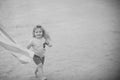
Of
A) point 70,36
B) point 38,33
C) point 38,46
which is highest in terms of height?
point 70,36

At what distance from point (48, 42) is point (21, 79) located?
1.18 meters

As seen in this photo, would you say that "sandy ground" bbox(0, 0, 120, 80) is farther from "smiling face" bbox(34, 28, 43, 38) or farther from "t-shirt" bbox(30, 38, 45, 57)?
"smiling face" bbox(34, 28, 43, 38)

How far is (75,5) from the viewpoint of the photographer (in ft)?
39.9

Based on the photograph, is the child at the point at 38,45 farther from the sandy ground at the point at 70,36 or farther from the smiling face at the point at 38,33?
the sandy ground at the point at 70,36

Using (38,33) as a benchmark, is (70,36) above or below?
above

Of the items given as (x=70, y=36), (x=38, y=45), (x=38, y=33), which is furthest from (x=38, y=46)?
(x=70, y=36)

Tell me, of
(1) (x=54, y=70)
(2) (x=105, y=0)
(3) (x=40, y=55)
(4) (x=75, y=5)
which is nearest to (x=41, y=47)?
(3) (x=40, y=55)

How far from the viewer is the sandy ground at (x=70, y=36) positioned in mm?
5404

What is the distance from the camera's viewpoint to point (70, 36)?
7.87 metres

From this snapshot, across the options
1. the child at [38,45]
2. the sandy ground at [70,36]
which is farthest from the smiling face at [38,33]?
the sandy ground at [70,36]

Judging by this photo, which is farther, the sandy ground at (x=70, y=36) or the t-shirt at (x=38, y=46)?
the sandy ground at (x=70, y=36)

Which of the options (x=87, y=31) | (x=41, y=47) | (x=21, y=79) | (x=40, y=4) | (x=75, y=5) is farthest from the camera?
(x=40, y=4)

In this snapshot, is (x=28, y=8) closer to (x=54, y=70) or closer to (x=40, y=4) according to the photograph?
(x=40, y=4)

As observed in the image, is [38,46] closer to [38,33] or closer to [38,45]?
[38,45]
